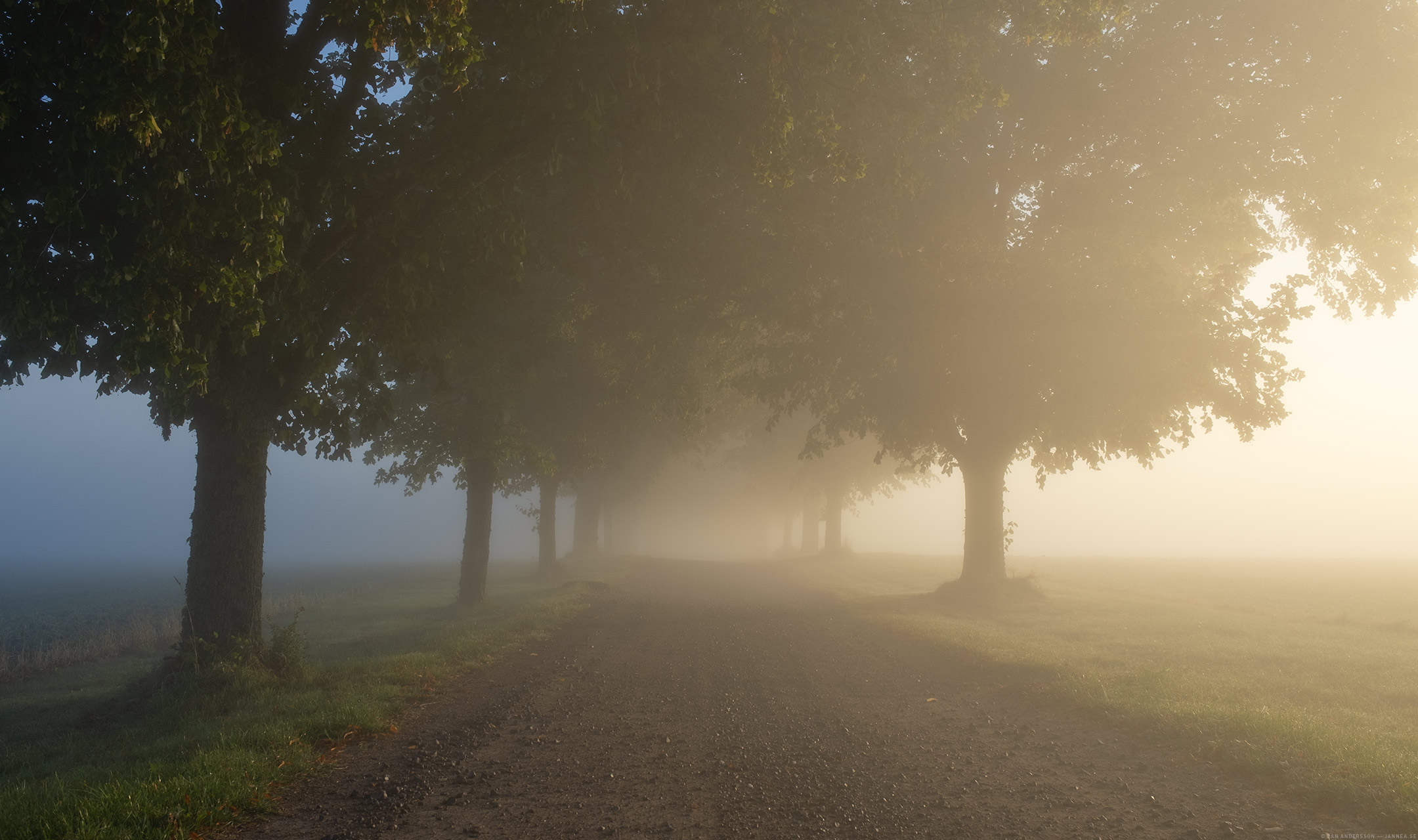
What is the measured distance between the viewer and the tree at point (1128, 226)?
19.4 m

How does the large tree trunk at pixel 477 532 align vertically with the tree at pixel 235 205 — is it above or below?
Answer: below

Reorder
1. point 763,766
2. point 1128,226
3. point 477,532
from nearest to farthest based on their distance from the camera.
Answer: point 763,766 < point 1128,226 < point 477,532

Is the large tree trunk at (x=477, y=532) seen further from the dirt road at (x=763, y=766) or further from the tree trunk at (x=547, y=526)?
the dirt road at (x=763, y=766)

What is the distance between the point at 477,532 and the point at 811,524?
3455cm

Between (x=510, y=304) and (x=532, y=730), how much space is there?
11.4 meters

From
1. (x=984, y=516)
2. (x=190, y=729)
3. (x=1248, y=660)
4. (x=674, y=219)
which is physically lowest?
(x=1248, y=660)

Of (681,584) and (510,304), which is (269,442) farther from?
(681,584)

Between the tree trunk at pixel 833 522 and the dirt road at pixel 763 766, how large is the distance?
1340 inches

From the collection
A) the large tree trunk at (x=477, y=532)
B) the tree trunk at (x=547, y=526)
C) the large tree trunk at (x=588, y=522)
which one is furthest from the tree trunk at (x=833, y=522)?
the large tree trunk at (x=477, y=532)

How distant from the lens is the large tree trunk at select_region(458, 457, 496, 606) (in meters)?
23.3

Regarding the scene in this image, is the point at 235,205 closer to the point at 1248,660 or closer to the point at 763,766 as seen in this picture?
the point at 763,766

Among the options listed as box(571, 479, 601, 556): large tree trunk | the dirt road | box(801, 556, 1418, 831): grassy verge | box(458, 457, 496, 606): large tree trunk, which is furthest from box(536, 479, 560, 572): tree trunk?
the dirt road

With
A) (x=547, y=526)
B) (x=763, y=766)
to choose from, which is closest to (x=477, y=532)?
(x=547, y=526)

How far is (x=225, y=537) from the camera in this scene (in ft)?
35.8
